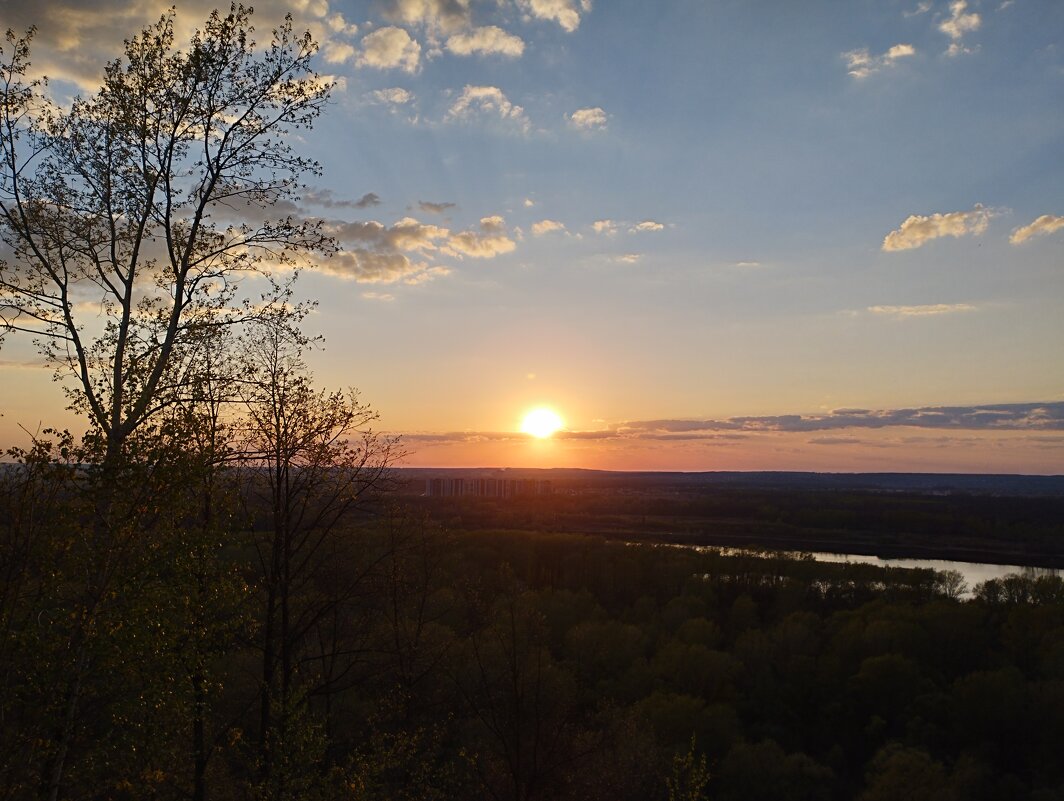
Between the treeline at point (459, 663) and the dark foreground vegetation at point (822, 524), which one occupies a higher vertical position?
the treeline at point (459, 663)

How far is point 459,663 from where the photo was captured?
101ft

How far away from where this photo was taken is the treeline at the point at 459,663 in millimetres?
6688

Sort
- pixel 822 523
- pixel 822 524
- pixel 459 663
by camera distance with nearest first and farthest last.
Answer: pixel 459 663 < pixel 822 524 < pixel 822 523

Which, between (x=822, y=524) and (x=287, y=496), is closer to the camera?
(x=287, y=496)

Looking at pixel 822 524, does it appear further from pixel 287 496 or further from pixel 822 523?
pixel 287 496

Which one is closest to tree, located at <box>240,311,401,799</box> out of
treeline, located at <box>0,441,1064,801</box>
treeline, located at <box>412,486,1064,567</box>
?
treeline, located at <box>0,441,1064,801</box>

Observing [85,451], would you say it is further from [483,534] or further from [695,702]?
[483,534]

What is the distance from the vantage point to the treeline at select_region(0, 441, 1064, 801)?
21.9ft

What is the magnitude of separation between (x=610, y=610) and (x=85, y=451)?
166ft

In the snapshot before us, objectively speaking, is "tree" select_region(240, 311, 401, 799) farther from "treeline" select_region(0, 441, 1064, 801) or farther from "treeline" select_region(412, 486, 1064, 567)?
"treeline" select_region(412, 486, 1064, 567)

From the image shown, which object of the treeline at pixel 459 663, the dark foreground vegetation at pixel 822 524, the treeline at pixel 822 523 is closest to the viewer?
the treeline at pixel 459 663

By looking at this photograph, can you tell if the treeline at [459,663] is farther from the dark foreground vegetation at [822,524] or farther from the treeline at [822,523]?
the treeline at [822,523]

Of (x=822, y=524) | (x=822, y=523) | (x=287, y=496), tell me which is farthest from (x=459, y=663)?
(x=822, y=523)

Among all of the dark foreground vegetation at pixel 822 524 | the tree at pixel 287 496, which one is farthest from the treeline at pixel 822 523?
the tree at pixel 287 496
